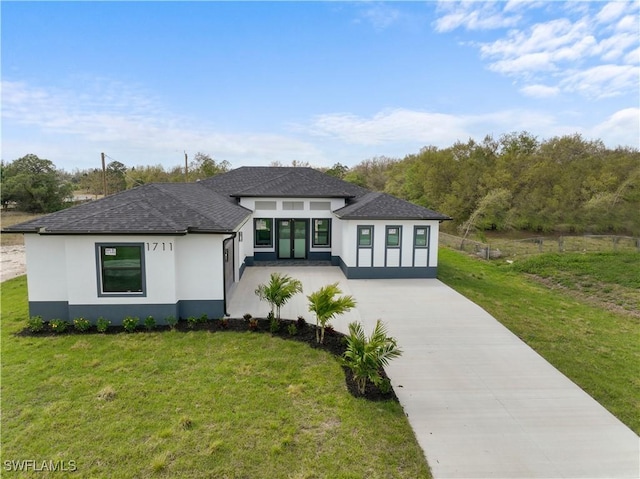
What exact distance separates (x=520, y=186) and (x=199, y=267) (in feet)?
102

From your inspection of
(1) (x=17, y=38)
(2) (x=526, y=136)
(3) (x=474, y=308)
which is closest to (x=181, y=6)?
(1) (x=17, y=38)

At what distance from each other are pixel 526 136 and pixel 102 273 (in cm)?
4007

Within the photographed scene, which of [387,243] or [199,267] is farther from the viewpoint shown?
[387,243]

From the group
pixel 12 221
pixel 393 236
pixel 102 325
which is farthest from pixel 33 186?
pixel 393 236

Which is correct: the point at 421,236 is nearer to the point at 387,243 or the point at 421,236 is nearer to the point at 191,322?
the point at 387,243

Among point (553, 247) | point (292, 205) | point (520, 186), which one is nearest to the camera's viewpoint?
point (292, 205)

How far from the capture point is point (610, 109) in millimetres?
20344

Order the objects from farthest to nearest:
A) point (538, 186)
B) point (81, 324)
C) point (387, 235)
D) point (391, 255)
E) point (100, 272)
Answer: point (538, 186)
point (391, 255)
point (387, 235)
point (100, 272)
point (81, 324)

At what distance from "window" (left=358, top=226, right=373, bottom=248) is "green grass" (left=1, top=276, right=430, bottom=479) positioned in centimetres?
674

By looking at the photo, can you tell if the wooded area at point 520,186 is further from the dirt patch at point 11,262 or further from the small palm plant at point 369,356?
the small palm plant at point 369,356

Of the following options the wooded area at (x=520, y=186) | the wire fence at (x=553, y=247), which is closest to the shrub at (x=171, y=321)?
the wire fence at (x=553, y=247)

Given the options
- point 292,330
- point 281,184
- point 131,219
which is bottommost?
point 292,330

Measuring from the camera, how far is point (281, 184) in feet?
56.0

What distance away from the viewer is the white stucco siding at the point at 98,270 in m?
8.48
